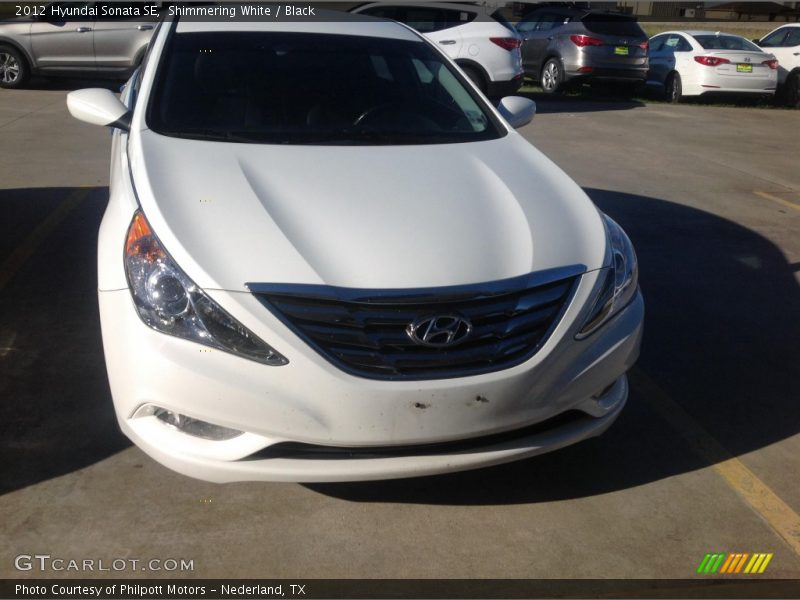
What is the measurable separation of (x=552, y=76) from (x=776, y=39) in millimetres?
4723

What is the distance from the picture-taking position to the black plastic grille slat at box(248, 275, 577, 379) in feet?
9.77

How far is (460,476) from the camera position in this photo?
3609 mm

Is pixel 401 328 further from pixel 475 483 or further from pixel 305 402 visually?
pixel 475 483

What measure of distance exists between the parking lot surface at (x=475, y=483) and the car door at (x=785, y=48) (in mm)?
12764

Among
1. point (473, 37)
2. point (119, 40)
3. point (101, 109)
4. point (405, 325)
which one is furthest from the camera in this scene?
point (119, 40)

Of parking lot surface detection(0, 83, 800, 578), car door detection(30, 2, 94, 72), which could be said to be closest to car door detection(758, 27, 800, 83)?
car door detection(30, 2, 94, 72)

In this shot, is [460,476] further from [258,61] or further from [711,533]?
[258,61]

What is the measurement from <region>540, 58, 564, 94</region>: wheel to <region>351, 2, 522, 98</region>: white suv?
113 inches

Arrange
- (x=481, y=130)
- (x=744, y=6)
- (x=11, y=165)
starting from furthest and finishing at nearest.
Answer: (x=744, y=6)
(x=11, y=165)
(x=481, y=130)

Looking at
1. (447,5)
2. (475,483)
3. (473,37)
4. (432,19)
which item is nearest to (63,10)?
(432,19)

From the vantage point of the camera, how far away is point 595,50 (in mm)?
16250

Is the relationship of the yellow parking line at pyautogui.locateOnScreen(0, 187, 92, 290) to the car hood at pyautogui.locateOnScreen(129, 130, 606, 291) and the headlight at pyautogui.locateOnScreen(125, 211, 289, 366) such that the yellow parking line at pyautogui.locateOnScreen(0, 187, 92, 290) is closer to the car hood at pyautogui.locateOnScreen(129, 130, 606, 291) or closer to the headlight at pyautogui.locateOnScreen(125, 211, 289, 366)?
the car hood at pyautogui.locateOnScreen(129, 130, 606, 291)

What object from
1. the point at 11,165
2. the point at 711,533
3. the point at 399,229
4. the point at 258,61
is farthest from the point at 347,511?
the point at 11,165

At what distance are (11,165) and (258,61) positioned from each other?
15.4 feet
